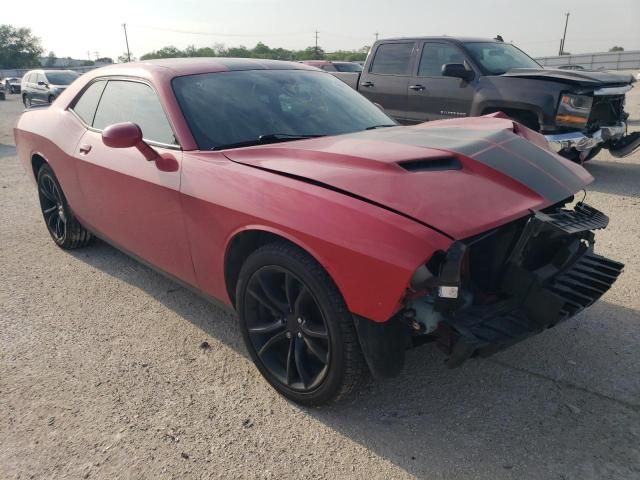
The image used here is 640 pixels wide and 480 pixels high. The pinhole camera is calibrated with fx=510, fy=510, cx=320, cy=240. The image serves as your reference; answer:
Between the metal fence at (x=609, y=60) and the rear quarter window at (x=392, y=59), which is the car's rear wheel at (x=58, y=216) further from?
the metal fence at (x=609, y=60)

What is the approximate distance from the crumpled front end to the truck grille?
193 inches

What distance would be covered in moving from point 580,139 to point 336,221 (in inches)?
206

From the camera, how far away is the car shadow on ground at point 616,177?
6113 mm

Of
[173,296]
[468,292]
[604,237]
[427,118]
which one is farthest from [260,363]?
[427,118]

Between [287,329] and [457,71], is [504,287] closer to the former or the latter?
[287,329]

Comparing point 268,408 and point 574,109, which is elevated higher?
point 574,109

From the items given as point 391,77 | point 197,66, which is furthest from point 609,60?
point 197,66

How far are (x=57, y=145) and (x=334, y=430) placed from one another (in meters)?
3.17

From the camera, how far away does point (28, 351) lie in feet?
9.98

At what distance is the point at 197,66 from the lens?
3.28m

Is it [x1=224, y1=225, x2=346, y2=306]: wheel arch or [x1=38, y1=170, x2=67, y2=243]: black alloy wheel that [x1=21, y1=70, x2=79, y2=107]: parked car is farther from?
[x1=224, y1=225, x2=346, y2=306]: wheel arch

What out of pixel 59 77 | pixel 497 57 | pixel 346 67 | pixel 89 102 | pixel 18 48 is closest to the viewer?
pixel 89 102

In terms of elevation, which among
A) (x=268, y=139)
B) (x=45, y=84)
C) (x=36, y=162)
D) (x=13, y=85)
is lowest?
(x=13, y=85)

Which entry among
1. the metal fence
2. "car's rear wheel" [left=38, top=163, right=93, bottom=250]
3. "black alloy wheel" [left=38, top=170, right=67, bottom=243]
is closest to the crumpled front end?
"car's rear wheel" [left=38, top=163, right=93, bottom=250]
